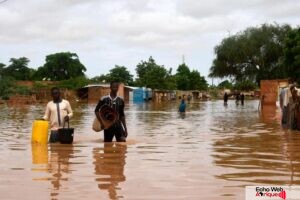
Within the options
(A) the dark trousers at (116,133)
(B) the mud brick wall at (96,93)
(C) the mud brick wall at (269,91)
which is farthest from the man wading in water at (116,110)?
(B) the mud brick wall at (96,93)

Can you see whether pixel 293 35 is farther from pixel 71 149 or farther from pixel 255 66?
pixel 71 149

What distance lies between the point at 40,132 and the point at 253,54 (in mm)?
48164

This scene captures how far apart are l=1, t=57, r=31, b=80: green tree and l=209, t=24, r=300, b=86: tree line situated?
49.8 m

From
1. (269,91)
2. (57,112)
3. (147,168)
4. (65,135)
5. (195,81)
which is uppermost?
(195,81)

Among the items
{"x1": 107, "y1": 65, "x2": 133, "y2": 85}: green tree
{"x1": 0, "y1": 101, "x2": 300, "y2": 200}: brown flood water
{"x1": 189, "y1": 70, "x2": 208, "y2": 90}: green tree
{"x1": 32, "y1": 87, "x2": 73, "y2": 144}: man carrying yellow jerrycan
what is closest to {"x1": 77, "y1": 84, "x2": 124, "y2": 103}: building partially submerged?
{"x1": 107, "y1": 65, "x2": 133, "y2": 85}: green tree

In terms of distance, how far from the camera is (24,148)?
1134cm

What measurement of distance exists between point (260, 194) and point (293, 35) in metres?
36.9

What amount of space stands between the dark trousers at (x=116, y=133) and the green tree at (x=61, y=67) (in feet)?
283

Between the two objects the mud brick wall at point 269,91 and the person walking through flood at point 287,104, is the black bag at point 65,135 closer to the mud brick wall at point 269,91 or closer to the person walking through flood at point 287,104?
the person walking through flood at point 287,104

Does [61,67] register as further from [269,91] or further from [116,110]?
[116,110]

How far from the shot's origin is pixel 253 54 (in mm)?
57531

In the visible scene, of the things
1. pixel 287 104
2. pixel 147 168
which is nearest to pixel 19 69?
pixel 287 104

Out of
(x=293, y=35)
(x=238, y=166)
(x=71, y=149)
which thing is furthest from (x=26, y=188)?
(x=293, y=35)

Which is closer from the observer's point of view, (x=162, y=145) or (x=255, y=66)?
(x=162, y=145)
